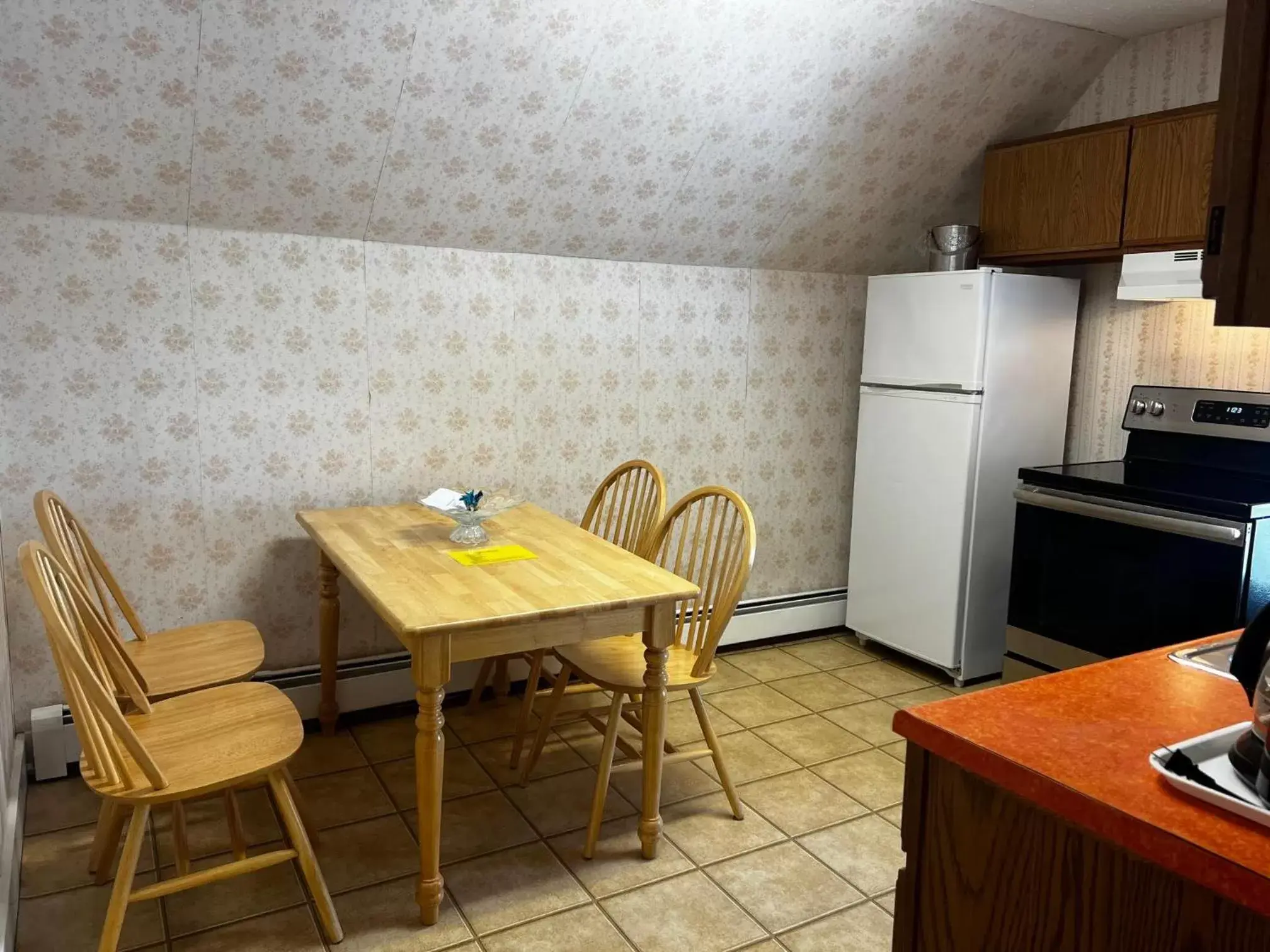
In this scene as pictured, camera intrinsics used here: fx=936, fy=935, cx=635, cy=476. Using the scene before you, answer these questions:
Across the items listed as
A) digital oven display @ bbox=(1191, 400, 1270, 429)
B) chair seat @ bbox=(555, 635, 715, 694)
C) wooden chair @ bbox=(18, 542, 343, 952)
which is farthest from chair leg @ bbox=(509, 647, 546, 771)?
digital oven display @ bbox=(1191, 400, 1270, 429)

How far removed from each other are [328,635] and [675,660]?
3.69ft

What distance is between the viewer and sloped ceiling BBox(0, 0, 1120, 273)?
2414mm

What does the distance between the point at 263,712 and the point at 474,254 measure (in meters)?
1.71

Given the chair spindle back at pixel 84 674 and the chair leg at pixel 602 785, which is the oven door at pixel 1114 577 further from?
the chair spindle back at pixel 84 674

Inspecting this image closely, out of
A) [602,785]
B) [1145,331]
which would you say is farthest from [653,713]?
[1145,331]

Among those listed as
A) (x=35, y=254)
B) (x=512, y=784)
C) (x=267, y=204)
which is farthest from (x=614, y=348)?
(x=35, y=254)

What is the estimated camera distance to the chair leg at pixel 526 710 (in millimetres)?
2797

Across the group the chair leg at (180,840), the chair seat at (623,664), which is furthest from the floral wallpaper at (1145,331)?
the chair leg at (180,840)

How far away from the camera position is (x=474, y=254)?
3.18 m

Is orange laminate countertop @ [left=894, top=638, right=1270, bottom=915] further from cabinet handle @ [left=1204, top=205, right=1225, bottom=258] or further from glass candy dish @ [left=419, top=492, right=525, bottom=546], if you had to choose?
glass candy dish @ [left=419, top=492, right=525, bottom=546]

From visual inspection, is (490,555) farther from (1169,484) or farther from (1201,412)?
(1201,412)

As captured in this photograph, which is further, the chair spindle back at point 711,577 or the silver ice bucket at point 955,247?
the silver ice bucket at point 955,247

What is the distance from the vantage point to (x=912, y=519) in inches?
144

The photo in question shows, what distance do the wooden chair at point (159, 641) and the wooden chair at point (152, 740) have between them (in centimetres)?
10
